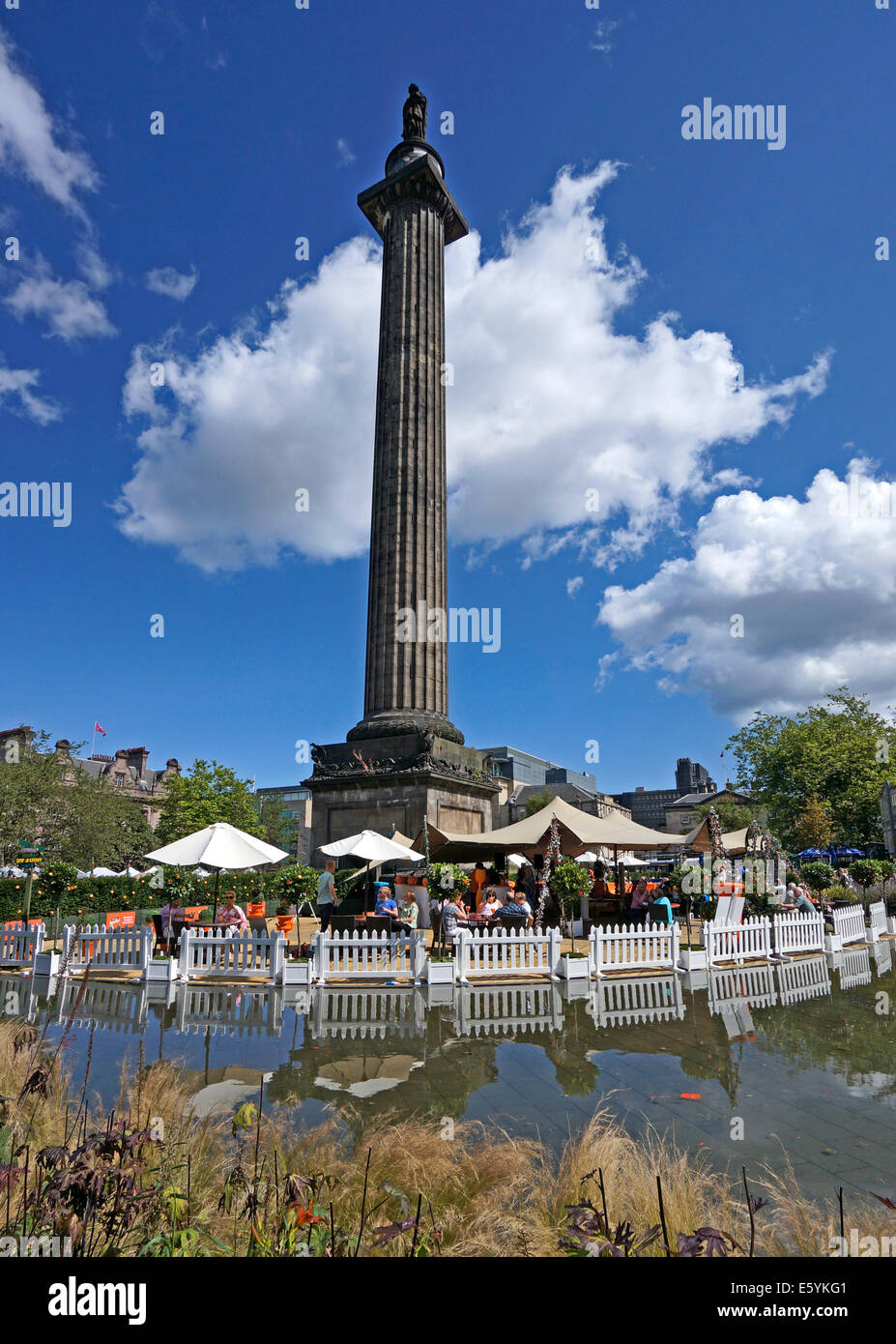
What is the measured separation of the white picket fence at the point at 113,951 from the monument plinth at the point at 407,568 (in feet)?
51.8

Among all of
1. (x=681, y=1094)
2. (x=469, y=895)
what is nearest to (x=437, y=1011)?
(x=681, y=1094)

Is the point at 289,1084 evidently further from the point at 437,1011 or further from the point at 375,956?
the point at 375,956

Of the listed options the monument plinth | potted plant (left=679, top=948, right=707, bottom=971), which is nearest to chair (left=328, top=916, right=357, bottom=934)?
potted plant (left=679, top=948, right=707, bottom=971)

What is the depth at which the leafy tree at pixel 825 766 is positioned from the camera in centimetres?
4528

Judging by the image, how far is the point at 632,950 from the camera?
13609mm

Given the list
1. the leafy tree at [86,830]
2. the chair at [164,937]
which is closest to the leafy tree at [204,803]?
the leafy tree at [86,830]

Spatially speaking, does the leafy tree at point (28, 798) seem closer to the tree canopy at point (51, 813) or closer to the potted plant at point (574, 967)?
the tree canopy at point (51, 813)

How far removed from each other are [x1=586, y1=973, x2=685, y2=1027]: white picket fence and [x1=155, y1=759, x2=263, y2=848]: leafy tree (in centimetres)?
4566

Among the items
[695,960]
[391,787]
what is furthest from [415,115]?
[695,960]

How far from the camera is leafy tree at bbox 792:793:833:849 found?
145 feet

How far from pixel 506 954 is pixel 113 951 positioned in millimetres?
7296

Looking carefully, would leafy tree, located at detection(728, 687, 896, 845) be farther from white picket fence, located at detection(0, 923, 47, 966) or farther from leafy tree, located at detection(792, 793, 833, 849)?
white picket fence, located at detection(0, 923, 47, 966)

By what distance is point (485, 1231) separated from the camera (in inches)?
160
